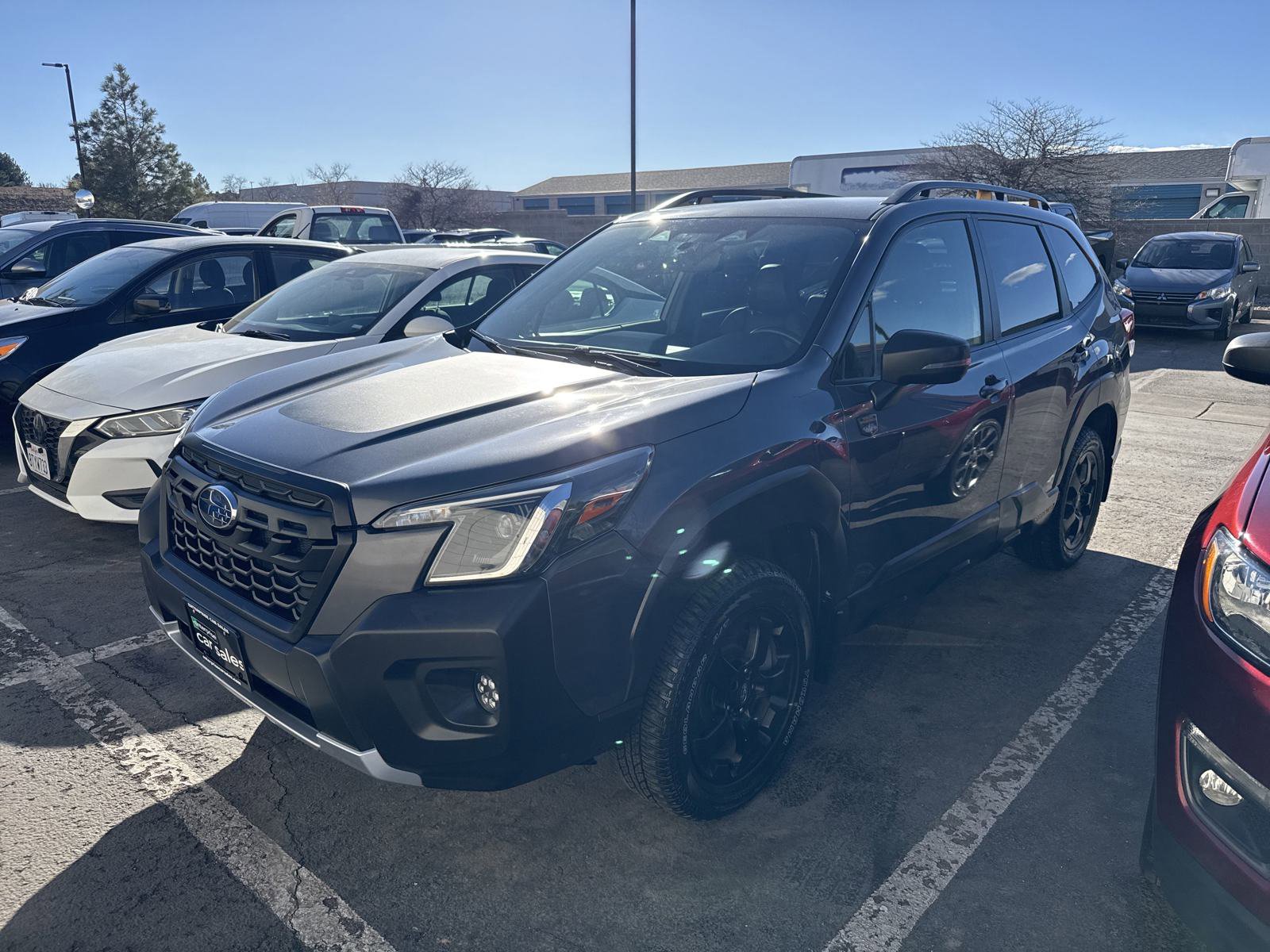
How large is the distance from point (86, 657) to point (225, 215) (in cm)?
1843

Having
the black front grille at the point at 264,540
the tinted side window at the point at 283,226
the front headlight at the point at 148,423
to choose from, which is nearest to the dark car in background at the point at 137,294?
the front headlight at the point at 148,423

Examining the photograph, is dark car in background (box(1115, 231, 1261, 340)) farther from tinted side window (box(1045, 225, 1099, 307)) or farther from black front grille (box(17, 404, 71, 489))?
black front grille (box(17, 404, 71, 489))

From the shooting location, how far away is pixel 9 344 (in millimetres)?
6309

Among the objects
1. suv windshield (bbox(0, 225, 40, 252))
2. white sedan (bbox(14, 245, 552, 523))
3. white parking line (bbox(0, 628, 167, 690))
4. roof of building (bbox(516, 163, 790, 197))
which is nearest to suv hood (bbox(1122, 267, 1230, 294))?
white sedan (bbox(14, 245, 552, 523))

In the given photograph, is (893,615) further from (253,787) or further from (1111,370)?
(253,787)

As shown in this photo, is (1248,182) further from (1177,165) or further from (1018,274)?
(1018,274)

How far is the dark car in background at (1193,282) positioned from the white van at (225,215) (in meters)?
16.0

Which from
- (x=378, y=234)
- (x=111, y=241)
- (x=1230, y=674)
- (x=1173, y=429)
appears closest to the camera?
(x=1230, y=674)

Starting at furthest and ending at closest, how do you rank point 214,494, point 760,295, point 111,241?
point 111,241 → point 760,295 → point 214,494

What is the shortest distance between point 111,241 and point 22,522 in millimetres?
5219

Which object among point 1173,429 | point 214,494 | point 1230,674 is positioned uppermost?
point 214,494

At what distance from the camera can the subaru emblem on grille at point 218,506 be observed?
2483 mm

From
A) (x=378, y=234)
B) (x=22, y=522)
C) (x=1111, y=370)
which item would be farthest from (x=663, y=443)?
(x=378, y=234)

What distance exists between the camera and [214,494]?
2537 mm
